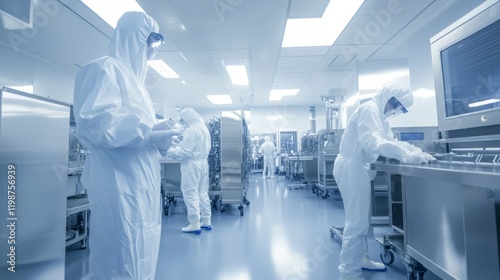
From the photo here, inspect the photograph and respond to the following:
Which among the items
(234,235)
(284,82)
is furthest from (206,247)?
(284,82)

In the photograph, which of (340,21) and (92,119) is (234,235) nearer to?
(92,119)

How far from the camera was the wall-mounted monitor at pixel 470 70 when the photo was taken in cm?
117

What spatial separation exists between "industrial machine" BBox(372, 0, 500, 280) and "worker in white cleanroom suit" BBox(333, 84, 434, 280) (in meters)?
0.23

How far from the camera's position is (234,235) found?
9.89 ft

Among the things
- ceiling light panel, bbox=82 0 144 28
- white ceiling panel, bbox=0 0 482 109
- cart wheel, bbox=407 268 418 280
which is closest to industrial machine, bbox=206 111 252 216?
white ceiling panel, bbox=0 0 482 109

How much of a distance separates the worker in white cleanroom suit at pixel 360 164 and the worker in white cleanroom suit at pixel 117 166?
1.33 metres

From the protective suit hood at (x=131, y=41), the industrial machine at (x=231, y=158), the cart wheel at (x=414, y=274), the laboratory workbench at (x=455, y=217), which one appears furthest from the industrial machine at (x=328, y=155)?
the protective suit hood at (x=131, y=41)

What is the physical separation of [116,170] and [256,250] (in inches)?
70.9

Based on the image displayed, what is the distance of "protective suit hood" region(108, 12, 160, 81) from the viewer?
53.4 inches

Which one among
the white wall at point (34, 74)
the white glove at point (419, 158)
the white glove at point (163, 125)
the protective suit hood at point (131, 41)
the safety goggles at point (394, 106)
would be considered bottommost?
the white glove at point (419, 158)

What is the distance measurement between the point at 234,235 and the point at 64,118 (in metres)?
2.15

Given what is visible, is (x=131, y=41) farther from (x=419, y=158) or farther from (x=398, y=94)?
(x=398, y=94)

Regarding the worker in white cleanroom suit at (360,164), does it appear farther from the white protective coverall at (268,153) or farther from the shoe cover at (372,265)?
the white protective coverall at (268,153)

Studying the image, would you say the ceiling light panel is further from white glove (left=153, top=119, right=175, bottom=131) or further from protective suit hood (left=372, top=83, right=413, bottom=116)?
protective suit hood (left=372, top=83, right=413, bottom=116)
